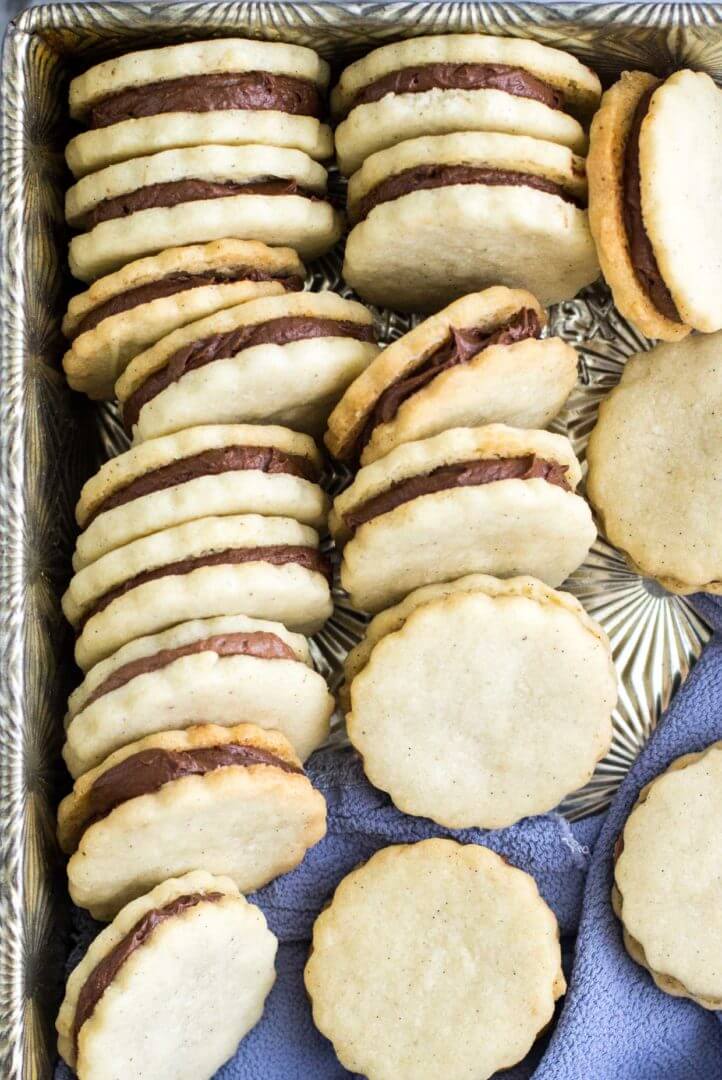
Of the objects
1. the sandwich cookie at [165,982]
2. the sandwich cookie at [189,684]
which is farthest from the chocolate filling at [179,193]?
the sandwich cookie at [165,982]

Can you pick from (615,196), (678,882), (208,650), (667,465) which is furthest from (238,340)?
(678,882)

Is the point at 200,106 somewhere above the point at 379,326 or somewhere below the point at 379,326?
above

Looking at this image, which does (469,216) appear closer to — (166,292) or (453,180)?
(453,180)

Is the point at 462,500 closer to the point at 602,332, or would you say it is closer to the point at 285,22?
the point at 602,332

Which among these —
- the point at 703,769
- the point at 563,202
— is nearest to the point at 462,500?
the point at 563,202

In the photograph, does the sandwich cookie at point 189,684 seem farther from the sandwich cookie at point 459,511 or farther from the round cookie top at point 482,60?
the round cookie top at point 482,60

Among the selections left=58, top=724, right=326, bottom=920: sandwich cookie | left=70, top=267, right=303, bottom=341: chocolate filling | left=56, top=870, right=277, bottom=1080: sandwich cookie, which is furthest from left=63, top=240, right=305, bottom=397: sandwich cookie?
left=56, top=870, right=277, bottom=1080: sandwich cookie
